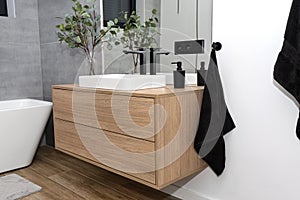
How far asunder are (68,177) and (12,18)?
1845mm

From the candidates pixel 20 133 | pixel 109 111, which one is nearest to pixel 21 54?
pixel 20 133

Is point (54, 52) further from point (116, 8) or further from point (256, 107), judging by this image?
point (256, 107)

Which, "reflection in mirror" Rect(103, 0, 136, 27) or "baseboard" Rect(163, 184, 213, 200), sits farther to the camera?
"reflection in mirror" Rect(103, 0, 136, 27)

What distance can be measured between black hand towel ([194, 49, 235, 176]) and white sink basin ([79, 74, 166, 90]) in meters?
0.33

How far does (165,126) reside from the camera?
1515 millimetres

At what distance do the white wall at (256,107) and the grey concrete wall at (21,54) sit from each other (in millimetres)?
2268

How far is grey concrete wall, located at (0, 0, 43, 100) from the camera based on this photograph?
2.99 m

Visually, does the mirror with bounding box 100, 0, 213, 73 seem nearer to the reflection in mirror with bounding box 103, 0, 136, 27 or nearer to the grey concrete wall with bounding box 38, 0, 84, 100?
the reflection in mirror with bounding box 103, 0, 136, 27

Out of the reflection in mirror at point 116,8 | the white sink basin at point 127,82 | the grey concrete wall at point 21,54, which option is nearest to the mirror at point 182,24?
the reflection in mirror at point 116,8

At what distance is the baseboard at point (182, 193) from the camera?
1.97m

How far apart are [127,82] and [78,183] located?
1.10 metres

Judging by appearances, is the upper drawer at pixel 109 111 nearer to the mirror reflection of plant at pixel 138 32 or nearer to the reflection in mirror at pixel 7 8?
the mirror reflection of plant at pixel 138 32

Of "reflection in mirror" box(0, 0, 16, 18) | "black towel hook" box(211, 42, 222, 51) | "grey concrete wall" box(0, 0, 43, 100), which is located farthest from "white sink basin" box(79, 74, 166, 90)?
"reflection in mirror" box(0, 0, 16, 18)

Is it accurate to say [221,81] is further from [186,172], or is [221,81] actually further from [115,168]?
[115,168]
